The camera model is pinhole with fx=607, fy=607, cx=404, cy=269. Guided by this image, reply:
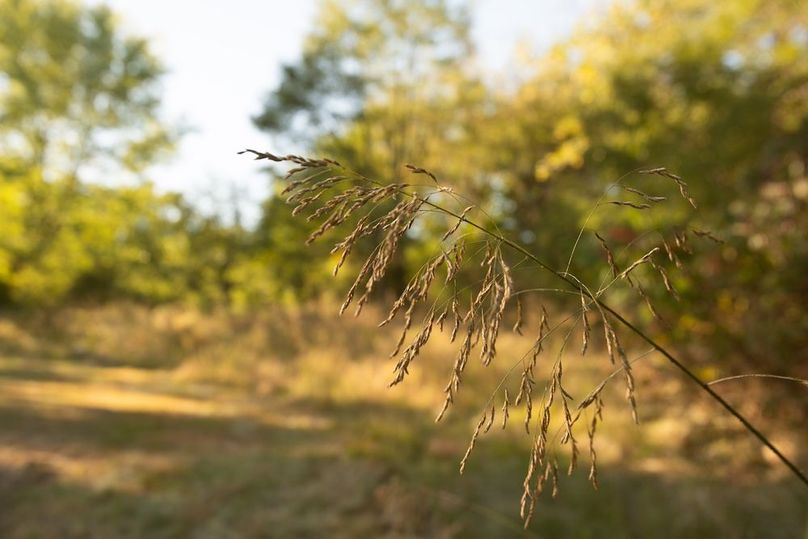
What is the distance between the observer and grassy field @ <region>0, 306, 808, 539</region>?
335 cm

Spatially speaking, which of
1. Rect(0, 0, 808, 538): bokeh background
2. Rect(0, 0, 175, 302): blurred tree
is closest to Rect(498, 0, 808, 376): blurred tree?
Rect(0, 0, 808, 538): bokeh background

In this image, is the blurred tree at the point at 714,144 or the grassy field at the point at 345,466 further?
the blurred tree at the point at 714,144

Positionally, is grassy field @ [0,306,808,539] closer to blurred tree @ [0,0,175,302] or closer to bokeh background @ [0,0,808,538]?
bokeh background @ [0,0,808,538]

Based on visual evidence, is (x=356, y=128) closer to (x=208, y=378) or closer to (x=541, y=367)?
(x=208, y=378)

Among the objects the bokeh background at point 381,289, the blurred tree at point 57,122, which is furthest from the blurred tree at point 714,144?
the blurred tree at point 57,122

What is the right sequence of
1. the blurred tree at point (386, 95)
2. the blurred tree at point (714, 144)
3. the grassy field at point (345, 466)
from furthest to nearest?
the blurred tree at point (386, 95) → the blurred tree at point (714, 144) → the grassy field at point (345, 466)

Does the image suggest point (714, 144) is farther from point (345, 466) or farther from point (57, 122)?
point (57, 122)

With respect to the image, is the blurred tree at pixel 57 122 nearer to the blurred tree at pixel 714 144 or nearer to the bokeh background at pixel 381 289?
the bokeh background at pixel 381 289

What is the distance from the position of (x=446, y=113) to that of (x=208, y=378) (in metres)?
9.42

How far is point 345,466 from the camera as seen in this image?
4113 millimetres

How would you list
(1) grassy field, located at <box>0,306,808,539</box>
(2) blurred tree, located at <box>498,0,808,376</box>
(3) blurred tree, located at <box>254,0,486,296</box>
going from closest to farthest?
(1) grassy field, located at <box>0,306,808,539</box>, (2) blurred tree, located at <box>498,0,808,376</box>, (3) blurred tree, located at <box>254,0,486,296</box>

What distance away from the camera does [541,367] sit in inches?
293

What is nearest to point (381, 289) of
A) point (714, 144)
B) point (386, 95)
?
point (386, 95)

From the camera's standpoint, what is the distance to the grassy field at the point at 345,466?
335cm
